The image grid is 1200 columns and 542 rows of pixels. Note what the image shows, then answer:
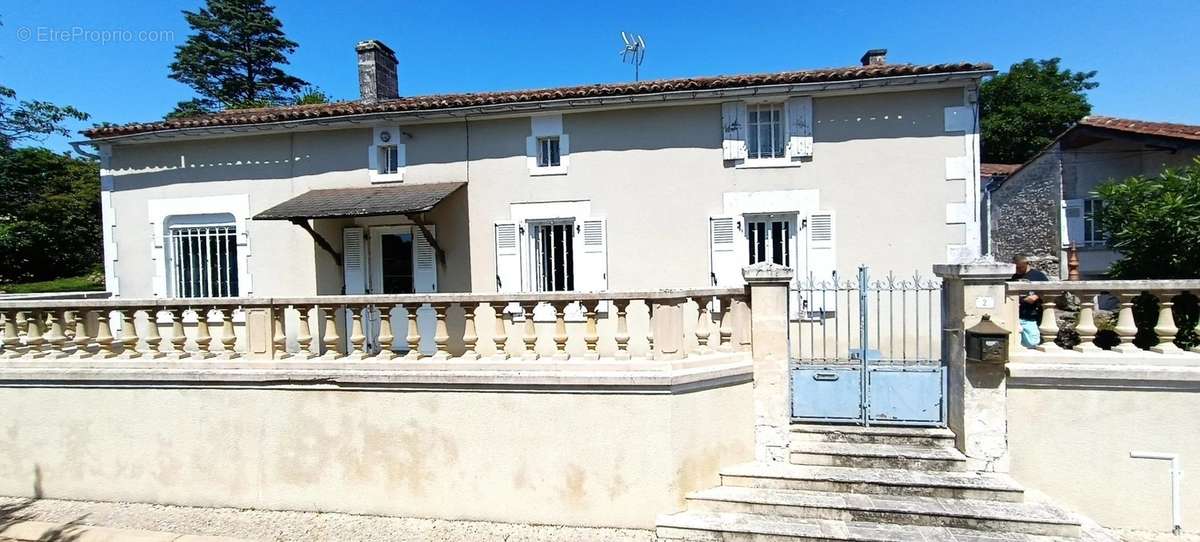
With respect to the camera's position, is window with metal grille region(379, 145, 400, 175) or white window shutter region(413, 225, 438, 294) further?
window with metal grille region(379, 145, 400, 175)

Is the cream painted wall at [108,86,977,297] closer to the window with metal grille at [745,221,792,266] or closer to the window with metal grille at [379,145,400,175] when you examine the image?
the window with metal grille at [379,145,400,175]

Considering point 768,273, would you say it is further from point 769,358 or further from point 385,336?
point 385,336

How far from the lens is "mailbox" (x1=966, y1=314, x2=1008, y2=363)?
356cm

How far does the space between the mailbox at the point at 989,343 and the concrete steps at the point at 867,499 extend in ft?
2.56

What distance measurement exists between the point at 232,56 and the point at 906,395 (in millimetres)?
33013

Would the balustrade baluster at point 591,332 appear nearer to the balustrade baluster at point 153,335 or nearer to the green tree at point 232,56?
the balustrade baluster at point 153,335

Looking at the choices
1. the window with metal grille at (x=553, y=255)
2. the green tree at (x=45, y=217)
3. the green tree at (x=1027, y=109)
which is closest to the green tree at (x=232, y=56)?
the green tree at (x=45, y=217)

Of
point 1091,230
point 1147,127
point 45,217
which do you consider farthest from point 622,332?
point 45,217

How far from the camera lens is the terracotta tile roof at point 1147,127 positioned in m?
9.29

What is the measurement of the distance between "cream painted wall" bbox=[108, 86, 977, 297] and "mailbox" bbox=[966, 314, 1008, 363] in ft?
9.92

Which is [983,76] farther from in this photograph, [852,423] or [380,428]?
[380,428]

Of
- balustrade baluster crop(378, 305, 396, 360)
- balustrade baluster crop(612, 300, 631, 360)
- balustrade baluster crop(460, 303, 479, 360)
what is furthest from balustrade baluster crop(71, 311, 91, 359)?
balustrade baluster crop(612, 300, 631, 360)

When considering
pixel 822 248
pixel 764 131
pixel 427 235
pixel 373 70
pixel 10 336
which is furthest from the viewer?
pixel 373 70

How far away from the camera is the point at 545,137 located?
714cm
